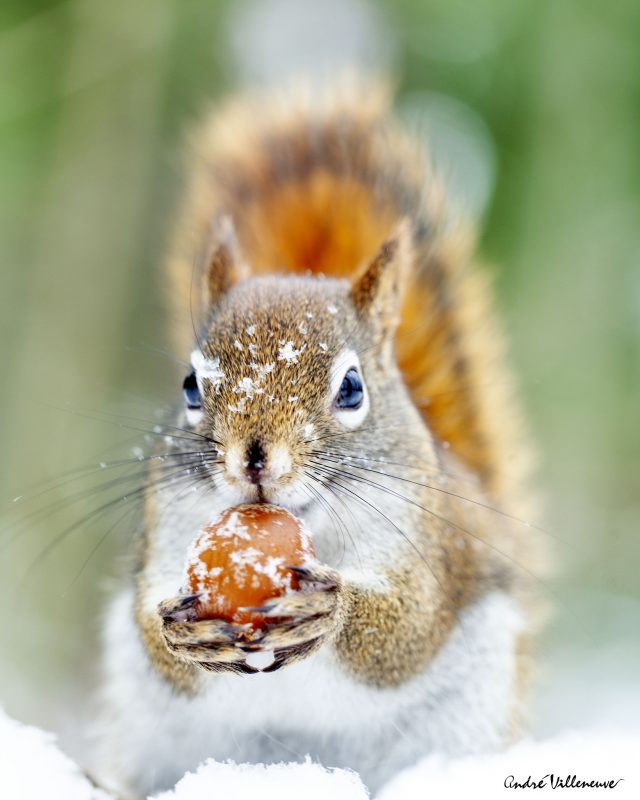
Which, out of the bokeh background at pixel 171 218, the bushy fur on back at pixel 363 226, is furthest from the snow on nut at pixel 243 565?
the bokeh background at pixel 171 218

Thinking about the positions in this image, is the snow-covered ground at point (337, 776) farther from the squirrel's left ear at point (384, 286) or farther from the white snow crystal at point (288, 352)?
the squirrel's left ear at point (384, 286)

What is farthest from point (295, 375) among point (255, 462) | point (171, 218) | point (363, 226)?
point (171, 218)

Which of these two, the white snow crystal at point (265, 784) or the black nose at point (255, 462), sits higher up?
the black nose at point (255, 462)

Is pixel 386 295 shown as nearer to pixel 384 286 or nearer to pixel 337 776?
pixel 384 286

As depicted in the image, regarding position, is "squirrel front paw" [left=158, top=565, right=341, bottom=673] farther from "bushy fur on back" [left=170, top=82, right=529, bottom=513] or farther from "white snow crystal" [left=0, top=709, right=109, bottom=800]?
"bushy fur on back" [left=170, top=82, right=529, bottom=513]

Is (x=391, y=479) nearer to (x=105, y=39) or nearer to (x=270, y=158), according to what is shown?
(x=270, y=158)

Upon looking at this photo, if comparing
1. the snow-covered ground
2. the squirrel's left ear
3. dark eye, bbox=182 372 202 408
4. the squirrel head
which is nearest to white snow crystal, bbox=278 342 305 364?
the squirrel head

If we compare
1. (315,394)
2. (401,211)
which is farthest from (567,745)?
(401,211)
